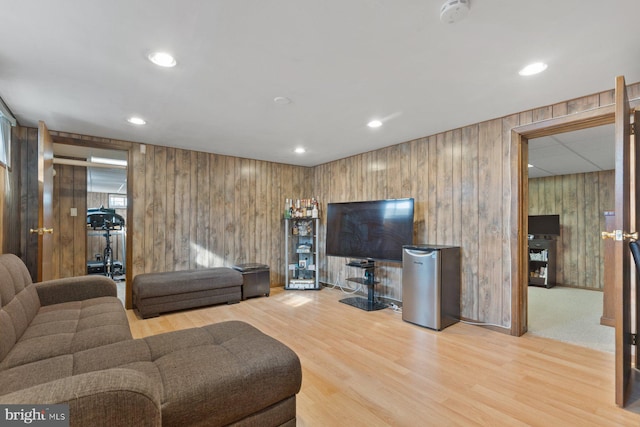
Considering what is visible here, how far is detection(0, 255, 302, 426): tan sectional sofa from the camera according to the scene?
0.91 meters

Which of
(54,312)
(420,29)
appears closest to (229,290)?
(54,312)

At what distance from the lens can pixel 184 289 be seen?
3.81 m

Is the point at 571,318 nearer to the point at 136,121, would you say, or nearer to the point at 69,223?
the point at 136,121

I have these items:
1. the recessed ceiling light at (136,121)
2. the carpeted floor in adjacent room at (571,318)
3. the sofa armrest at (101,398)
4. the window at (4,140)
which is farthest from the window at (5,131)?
the carpeted floor in adjacent room at (571,318)

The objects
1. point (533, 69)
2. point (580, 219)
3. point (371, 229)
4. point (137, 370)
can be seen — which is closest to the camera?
point (137, 370)

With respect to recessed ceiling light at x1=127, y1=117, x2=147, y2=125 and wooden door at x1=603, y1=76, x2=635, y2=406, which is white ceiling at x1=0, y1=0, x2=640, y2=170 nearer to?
recessed ceiling light at x1=127, y1=117, x2=147, y2=125

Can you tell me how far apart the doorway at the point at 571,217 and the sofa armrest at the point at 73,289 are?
4.73 meters

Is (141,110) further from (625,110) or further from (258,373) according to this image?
(625,110)

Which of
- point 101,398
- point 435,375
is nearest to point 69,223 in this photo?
point 101,398

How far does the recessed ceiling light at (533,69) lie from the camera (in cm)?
208

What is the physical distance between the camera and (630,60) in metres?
2.02

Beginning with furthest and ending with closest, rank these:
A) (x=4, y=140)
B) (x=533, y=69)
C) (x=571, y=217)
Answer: (x=571, y=217)
(x=4, y=140)
(x=533, y=69)

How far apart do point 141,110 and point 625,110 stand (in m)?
3.87

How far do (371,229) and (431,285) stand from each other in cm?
119
